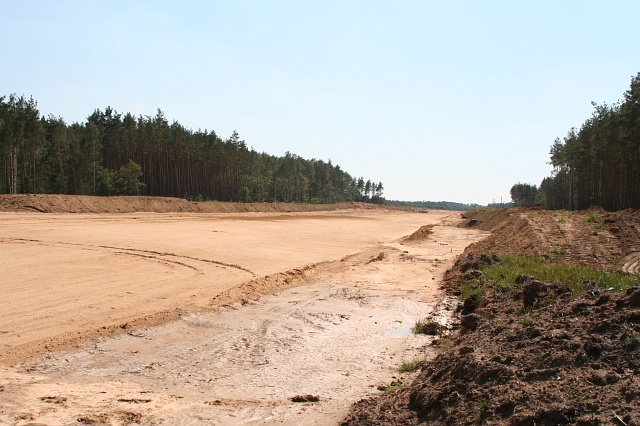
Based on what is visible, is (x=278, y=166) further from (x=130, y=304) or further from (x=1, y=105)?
(x=130, y=304)

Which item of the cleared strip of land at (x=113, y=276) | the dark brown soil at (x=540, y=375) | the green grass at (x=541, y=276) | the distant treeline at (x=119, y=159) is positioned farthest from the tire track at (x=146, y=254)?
the distant treeline at (x=119, y=159)

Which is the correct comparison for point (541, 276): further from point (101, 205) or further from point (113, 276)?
point (101, 205)

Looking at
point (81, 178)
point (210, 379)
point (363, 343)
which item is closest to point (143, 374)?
point (210, 379)

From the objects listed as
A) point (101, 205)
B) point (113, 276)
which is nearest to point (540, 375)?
point (113, 276)

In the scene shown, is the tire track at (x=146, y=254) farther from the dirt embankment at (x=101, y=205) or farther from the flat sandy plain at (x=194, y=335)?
the dirt embankment at (x=101, y=205)

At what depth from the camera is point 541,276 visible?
11.0 m

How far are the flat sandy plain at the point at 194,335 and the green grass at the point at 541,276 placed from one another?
1.52 metres

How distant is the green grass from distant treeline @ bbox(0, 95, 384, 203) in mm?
51292

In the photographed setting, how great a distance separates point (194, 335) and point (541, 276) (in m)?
7.99

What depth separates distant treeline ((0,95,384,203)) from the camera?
52.9 meters

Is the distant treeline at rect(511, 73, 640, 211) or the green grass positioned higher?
the distant treeline at rect(511, 73, 640, 211)

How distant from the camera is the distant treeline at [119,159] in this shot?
52.9 metres

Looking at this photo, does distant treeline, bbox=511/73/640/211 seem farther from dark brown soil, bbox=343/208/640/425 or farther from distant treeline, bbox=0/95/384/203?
distant treeline, bbox=0/95/384/203

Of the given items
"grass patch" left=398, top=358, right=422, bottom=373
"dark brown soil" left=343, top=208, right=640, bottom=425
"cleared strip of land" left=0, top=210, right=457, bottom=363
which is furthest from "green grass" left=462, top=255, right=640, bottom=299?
"cleared strip of land" left=0, top=210, right=457, bottom=363
